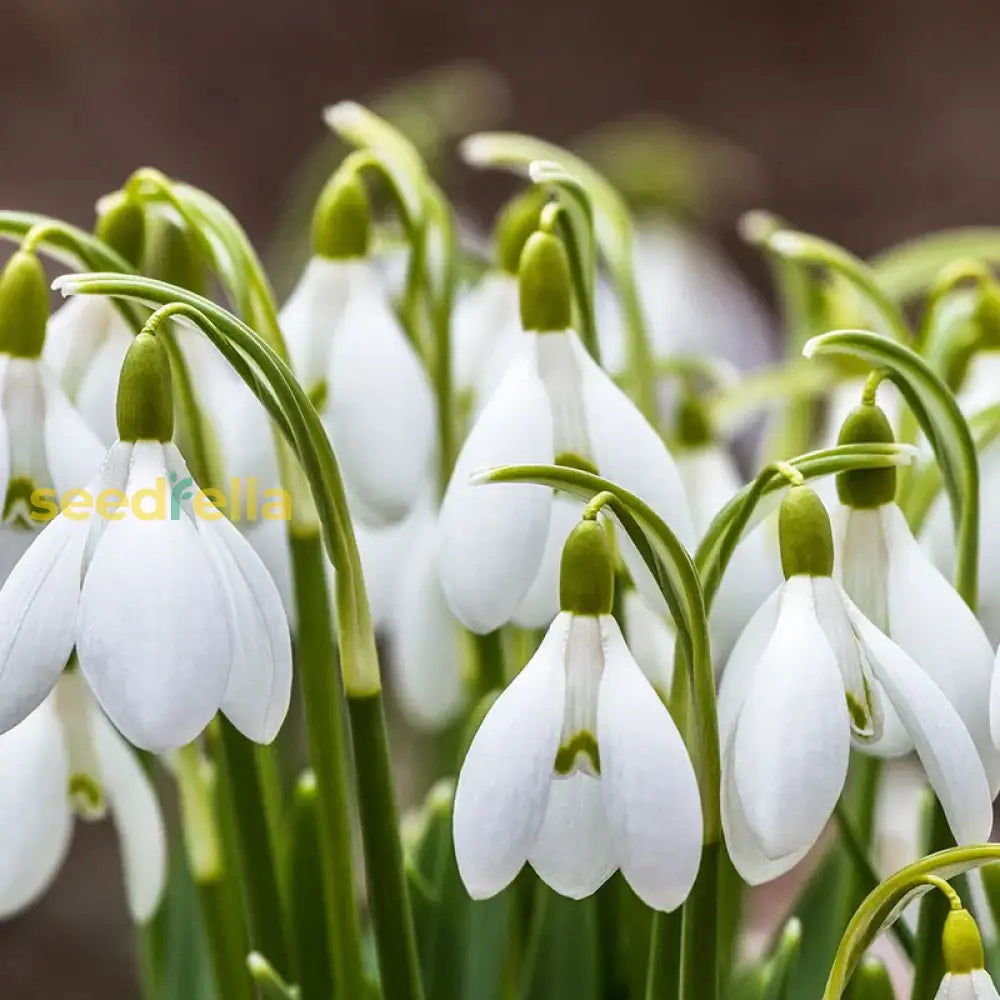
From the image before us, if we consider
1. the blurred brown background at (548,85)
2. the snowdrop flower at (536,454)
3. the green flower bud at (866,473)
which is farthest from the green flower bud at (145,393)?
the blurred brown background at (548,85)

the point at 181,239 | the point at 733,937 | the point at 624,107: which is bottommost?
the point at 733,937

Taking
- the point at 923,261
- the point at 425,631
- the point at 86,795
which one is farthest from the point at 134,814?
the point at 923,261

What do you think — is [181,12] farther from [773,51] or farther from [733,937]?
[733,937]

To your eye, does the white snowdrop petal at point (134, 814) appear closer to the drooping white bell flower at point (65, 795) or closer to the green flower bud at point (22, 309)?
the drooping white bell flower at point (65, 795)

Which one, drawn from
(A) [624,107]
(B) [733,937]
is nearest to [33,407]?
(B) [733,937]

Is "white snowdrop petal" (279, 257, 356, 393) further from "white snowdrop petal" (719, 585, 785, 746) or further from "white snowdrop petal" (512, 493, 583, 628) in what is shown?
"white snowdrop petal" (719, 585, 785, 746)

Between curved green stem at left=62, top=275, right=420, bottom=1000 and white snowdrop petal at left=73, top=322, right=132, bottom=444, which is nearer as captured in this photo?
curved green stem at left=62, top=275, right=420, bottom=1000

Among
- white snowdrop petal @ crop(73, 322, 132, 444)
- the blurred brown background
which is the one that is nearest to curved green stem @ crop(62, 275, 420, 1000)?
white snowdrop petal @ crop(73, 322, 132, 444)

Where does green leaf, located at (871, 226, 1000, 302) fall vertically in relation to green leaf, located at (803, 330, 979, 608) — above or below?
above
